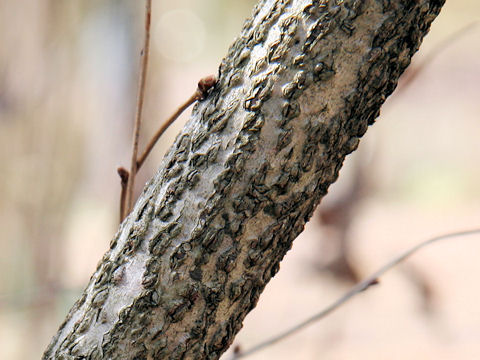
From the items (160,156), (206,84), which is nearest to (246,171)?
Result: (206,84)

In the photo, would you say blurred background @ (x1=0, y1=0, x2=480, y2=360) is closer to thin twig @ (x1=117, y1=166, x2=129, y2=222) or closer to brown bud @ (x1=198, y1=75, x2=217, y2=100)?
thin twig @ (x1=117, y1=166, x2=129, y2=222)

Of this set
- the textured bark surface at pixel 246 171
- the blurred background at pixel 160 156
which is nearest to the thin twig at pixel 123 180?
the textured bark surface at pixel 246 171

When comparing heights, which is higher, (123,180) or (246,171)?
(123,180)

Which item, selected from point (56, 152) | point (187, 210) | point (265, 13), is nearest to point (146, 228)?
point (187, 210)

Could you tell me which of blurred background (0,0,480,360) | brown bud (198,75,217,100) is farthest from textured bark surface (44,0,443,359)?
blurred background (0,0,480,360)

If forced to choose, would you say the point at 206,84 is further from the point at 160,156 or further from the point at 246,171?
the point at 160,156
